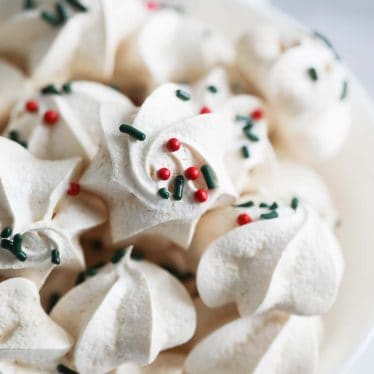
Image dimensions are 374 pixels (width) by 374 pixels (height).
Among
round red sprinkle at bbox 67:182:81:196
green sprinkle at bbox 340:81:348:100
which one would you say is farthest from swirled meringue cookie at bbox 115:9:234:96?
round red sprinkle at bbox 67:182:81:196

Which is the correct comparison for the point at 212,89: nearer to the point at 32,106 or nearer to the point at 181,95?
the point at 181,95

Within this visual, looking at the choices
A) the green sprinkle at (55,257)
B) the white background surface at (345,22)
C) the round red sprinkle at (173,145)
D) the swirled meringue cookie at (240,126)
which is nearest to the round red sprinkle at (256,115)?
the swirled meringue cookie at (240,126)

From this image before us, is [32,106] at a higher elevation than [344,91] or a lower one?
lower

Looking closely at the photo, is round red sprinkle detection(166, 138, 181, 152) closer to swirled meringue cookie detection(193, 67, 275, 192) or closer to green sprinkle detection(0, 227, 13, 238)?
swirled meringue cookie detection(193, 67, 275, 192)

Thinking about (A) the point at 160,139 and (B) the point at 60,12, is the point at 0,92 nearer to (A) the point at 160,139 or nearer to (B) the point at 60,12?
(B) the point at 60,12

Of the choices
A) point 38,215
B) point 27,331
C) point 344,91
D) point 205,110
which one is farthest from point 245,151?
point 27,331

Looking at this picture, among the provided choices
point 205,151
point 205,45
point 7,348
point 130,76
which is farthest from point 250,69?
point 7,348

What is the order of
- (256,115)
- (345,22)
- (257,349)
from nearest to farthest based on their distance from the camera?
(257,349), (256,115), (345,22)
